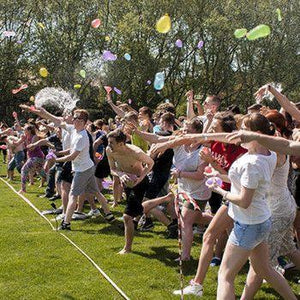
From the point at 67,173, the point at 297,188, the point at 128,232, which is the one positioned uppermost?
the point at 297,188

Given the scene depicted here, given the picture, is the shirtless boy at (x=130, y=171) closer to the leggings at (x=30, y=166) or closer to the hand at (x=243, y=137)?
the hand at (x=243, y=137)

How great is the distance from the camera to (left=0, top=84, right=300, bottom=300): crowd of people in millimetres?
3828

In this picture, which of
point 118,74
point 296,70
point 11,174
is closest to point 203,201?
point 11,174

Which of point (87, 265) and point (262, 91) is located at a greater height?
point (262, 91)

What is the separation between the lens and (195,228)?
26.6 feet

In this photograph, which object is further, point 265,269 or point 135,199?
point 135,199

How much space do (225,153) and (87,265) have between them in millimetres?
2464

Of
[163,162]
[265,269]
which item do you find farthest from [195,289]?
[163,162]

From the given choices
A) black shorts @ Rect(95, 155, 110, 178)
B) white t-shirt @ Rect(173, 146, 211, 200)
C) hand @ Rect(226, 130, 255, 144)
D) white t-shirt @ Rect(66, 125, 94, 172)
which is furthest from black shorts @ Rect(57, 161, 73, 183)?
hand @ Rect(226, 130, 255, 144)

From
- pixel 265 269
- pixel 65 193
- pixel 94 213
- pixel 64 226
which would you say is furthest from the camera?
pixel 94 213

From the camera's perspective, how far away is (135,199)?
259 inches

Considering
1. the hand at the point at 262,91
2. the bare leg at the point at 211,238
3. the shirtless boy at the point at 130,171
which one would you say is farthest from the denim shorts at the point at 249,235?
the shirtless boy at the point at 130,171

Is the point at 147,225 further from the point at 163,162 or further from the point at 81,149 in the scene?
the point at 81,149

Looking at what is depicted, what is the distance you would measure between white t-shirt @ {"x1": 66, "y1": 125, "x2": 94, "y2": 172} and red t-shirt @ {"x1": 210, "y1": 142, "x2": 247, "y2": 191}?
324 centimetres
